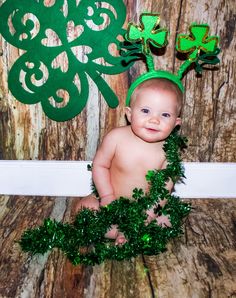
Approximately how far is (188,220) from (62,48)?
1011 mm

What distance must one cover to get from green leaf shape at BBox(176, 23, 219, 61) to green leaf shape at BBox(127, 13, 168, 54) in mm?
74

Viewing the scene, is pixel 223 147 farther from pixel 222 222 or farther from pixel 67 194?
pixel 67 194

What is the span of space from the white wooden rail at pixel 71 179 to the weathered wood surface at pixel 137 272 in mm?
319

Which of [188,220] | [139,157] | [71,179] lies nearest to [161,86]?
[139,157]

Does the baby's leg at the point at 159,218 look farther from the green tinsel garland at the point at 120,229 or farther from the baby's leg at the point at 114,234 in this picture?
the baby's leg at the point at 114,234

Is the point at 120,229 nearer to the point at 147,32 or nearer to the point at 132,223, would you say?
the point at 132,223

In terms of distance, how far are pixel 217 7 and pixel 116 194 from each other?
3.22ft

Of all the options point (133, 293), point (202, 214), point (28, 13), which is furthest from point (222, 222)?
point (28, 13)

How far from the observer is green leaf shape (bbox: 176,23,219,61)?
1575mm

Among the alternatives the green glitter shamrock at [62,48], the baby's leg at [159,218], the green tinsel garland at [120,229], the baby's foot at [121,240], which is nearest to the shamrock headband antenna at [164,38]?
the green glitter shamrock at [62,48]

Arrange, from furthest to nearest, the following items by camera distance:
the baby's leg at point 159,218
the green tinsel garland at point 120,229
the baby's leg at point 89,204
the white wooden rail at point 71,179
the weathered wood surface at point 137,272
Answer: the white wooden rail at point 71,179 → the baby's leg at point 89,204 → the baby's leg at point 159,218 → the green tinsel garland at point 120,229 → the weathered wood surface at point 137,272

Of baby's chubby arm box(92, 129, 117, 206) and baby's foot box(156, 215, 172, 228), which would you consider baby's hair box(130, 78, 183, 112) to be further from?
baby's foot box(156, 215, 172, 228)

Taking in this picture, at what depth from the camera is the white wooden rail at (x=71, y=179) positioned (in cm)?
209

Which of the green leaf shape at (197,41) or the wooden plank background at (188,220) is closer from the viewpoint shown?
the wooden plank background at (188,220)
